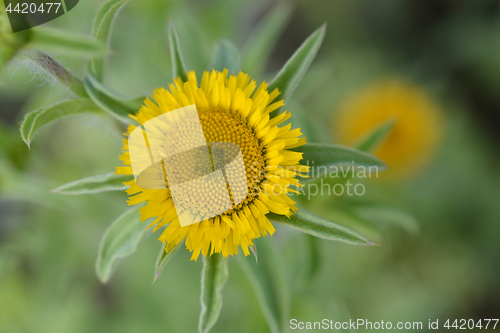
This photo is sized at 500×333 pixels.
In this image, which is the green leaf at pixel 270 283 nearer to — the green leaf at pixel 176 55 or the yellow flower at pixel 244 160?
the yellow flower at pixel 244 160

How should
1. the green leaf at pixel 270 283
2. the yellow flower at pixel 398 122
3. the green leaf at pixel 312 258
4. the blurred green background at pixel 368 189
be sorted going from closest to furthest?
the green leaf at pixel 270 283, the green leaf at pixel 312 258, the yellow flower at pixel 398 122, the blurred green background at pixel 368 189

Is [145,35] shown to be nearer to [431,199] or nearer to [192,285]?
[192,285]

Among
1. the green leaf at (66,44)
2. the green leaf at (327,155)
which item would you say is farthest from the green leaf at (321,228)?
the green leaf at (66,44)

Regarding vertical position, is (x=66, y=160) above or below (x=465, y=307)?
above

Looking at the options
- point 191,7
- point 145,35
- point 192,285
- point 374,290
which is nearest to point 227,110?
point 145,35

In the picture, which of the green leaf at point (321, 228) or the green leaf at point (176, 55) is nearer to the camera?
the green leaf at point (321, 228)

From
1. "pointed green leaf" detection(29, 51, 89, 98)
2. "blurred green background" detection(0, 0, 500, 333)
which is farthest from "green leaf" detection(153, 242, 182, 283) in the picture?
"blurred green background" detection(0, 0, 500, 333)
